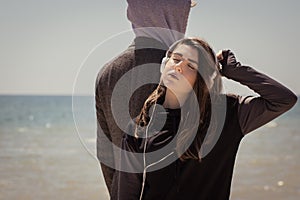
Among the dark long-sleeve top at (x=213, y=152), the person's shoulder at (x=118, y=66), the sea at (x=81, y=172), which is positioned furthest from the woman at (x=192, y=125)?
the sea at (x=81, y=172)

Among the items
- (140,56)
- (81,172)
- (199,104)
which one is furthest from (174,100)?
(81,172)

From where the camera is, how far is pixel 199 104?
1.92m

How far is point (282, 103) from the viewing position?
1926 mm

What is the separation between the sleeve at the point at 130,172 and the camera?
6.34 ft

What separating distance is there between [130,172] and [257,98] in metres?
0.43

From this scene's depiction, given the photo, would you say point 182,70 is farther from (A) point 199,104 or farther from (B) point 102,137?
(B) point 102,137

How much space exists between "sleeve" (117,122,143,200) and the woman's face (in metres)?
0.20

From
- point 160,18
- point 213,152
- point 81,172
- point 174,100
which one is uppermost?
point 160,18

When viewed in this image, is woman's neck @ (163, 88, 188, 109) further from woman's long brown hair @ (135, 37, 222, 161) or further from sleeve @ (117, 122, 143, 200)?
sleeve @ (117, 122, 143, 200)

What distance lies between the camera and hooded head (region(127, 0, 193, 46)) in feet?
6.51

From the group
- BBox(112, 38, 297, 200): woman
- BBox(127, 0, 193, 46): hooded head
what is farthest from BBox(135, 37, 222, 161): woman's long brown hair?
BBox(127, 0, 193, 46): hooded head

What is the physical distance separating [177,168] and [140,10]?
487 millimetres

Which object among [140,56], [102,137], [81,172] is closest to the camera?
[140,56]

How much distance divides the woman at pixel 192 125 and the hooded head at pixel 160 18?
10cm
